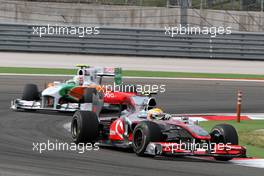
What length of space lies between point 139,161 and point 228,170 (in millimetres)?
1458

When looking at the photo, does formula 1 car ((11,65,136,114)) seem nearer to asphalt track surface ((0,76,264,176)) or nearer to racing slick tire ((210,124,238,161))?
asphalt track surface ((0,76,264,176))

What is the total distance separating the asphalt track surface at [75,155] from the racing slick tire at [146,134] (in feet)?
0.52

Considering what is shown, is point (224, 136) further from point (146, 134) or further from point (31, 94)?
point (31, 94)

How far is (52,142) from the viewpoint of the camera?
579 inches

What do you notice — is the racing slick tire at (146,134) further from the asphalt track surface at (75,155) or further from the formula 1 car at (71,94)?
the formula 1 car at (71,94)

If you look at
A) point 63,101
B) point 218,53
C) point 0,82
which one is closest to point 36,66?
point 0,82

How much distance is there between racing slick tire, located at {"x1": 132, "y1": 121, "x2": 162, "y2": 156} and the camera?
1302 centimetres

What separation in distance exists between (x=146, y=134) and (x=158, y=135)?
206mm

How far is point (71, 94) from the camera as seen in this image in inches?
790

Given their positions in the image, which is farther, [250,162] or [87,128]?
[87,128]

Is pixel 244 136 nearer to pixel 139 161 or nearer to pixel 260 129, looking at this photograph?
pixel 260 129

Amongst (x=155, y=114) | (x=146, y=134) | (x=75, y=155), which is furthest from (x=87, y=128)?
(x=146, y=134)

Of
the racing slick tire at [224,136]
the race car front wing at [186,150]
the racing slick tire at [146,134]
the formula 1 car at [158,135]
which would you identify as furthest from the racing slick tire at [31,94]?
the race car front wing at [186,150]

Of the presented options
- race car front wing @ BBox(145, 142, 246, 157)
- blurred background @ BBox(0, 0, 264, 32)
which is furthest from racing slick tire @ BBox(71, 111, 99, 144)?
blurred background @ BBox(0, 0, 264, 32)
